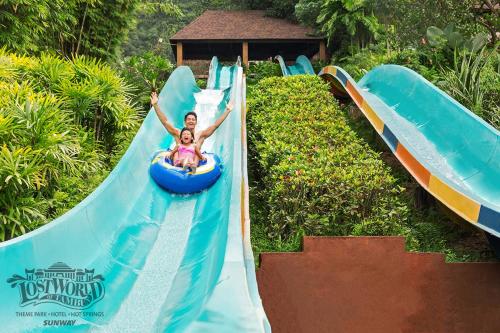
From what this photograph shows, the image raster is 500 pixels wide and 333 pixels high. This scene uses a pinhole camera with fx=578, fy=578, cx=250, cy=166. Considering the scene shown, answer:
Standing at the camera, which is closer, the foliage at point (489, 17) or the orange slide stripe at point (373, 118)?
the orange slide stripe at point (373, 118)

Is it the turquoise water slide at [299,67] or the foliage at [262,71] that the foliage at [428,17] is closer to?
the turquoise water slide at [299,67]

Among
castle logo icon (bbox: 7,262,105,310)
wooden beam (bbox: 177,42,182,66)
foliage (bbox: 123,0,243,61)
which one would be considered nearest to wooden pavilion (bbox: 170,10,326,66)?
wooden beam (bbox: 177,42,182,66)

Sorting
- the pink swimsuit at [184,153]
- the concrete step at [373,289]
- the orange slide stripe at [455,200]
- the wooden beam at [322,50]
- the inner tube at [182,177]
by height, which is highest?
the orange slide stripe at [455,200]

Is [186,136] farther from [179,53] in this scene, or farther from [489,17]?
[179,53]

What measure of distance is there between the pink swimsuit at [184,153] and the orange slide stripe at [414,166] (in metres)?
2.42

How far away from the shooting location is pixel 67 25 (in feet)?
41.1

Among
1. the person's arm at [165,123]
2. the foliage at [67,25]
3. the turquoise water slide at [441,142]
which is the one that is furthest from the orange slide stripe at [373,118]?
the foliage at [67,25]

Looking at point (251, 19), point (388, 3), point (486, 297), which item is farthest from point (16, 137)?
point (251, 19)

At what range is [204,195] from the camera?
6566 mm

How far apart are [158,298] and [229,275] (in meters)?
1.19

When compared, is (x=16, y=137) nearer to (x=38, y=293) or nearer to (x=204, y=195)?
(x=204, y=195)

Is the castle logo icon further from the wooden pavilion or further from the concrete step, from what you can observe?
the wooden pavilion

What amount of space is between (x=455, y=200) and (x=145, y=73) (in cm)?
953

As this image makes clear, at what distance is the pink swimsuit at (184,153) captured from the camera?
6.82m
